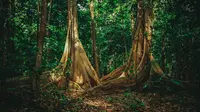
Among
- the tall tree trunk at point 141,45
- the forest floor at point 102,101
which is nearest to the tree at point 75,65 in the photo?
the forest floor at point 102,101

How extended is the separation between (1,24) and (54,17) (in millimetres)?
8224

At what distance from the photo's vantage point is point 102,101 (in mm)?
8016

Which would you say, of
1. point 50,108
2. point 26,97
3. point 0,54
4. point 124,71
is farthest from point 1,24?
point 124,71

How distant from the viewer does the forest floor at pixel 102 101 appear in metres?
5.84

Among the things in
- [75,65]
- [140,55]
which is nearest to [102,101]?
[75,65]

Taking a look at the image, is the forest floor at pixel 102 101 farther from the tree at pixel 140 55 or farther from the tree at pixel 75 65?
the tree at pixel 75 65

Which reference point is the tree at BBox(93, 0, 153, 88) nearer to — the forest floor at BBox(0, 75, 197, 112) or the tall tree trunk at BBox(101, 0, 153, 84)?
the tall tree trunk at BBox(101, 0, 153, 84)

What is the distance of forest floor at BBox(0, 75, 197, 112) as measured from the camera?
5840 mm

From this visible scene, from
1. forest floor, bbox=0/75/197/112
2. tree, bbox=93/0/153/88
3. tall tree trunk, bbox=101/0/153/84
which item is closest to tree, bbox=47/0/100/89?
forest floor, bbox=0/75/197/112

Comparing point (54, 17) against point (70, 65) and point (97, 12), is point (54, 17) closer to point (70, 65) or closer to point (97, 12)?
point (97, 12)

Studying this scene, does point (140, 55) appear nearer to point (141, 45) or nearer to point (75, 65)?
point (141, 45)

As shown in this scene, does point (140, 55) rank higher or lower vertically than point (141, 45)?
lower

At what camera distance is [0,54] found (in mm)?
5570

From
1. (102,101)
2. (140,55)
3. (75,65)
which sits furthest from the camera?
(140,55)
